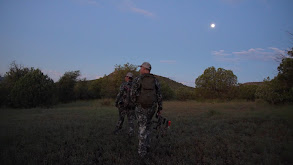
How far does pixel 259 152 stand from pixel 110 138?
16.2 feet

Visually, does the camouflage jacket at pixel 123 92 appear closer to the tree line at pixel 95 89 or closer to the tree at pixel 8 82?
the tree line at pixel 95 89

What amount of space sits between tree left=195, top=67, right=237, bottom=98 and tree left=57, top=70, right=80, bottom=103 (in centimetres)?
2455

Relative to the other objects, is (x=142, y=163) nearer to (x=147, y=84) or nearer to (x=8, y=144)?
(x=147, y=84)

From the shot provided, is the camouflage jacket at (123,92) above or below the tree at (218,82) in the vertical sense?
below

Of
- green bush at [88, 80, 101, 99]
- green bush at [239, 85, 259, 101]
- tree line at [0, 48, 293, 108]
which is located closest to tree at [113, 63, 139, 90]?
tree line at [0, 48, 293, 108]

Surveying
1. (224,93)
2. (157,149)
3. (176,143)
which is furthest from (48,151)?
(224,93)

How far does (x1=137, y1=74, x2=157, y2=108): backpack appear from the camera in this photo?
17.7 feet

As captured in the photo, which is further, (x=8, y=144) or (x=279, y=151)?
(x=8, y=144)

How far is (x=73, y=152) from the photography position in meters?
5.58

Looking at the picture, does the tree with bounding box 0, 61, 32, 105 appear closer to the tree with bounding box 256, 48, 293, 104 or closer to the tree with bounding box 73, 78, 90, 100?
the tree with bounding box 73, 78, 90, 100

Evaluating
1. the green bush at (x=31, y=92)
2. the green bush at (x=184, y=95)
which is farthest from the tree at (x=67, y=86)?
the green bush at (x=184, y=95)

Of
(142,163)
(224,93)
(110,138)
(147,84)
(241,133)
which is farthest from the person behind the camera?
(224,93)

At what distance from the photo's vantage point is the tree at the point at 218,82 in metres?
35.7

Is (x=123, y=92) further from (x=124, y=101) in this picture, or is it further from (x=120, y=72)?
(x=120, y=72)
